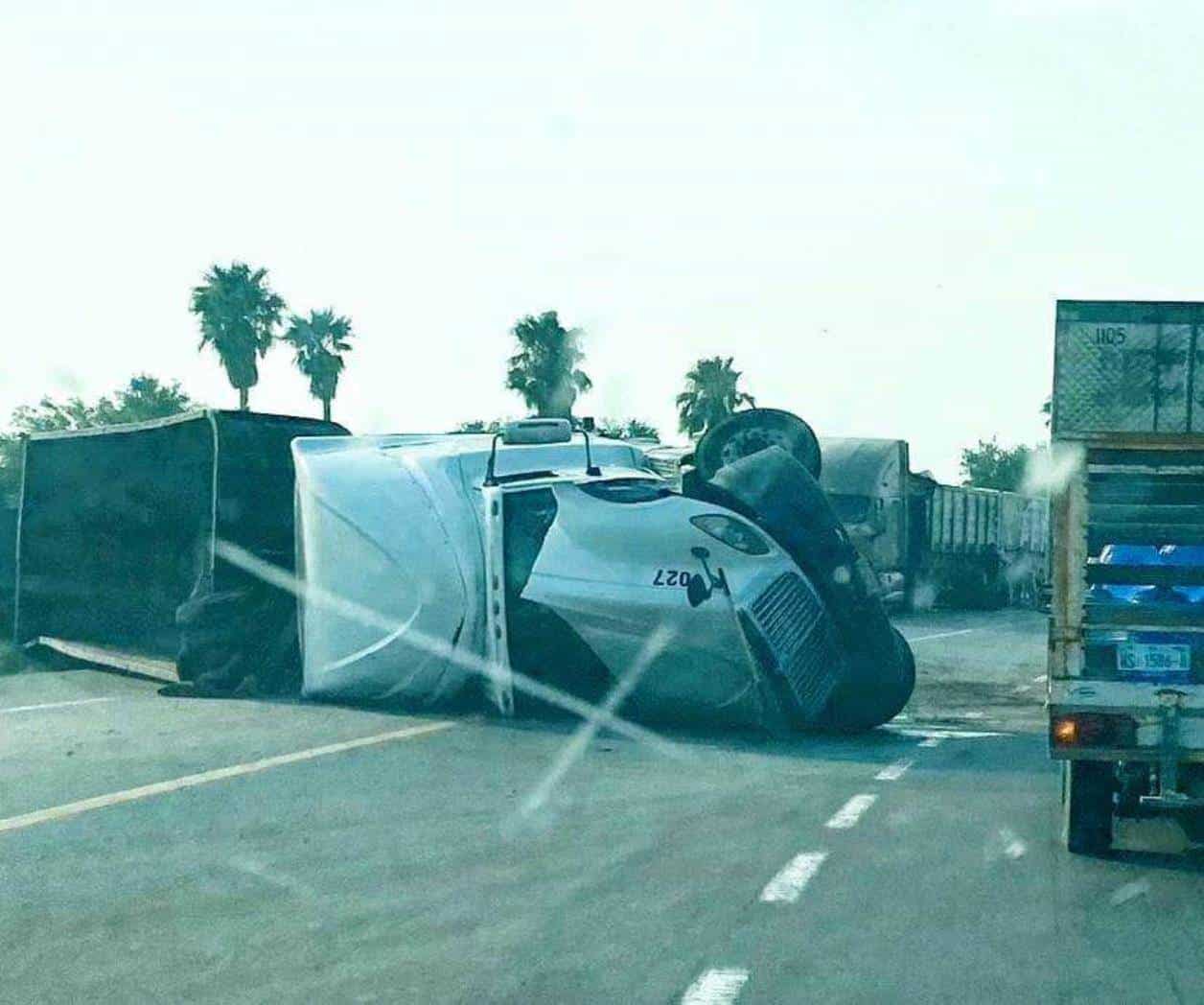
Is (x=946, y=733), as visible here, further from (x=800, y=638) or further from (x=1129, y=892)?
(x=1129, y=892)

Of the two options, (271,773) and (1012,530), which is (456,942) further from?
(1012,530)

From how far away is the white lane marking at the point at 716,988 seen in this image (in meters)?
5.51

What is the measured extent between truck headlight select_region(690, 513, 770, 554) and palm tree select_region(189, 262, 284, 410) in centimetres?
4441

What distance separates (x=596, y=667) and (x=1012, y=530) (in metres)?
41.3

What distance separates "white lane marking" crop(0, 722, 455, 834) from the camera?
909 centimetres

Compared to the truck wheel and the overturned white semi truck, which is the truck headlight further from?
the truck wheel

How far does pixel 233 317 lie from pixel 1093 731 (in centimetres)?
5085

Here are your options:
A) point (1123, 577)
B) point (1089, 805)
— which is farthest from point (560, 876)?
point (1123, 577)

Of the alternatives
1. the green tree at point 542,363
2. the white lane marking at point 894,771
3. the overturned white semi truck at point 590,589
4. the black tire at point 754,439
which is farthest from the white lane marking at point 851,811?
the green tree at point 542,363

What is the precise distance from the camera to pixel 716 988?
5.67 metres

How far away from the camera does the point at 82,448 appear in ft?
68.9

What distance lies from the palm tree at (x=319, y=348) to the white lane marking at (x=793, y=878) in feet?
165

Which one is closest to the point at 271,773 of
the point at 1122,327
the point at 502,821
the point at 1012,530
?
the point at 502,821

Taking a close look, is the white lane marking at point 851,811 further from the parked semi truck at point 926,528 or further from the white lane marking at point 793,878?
the parked semi truck at point 926,528
